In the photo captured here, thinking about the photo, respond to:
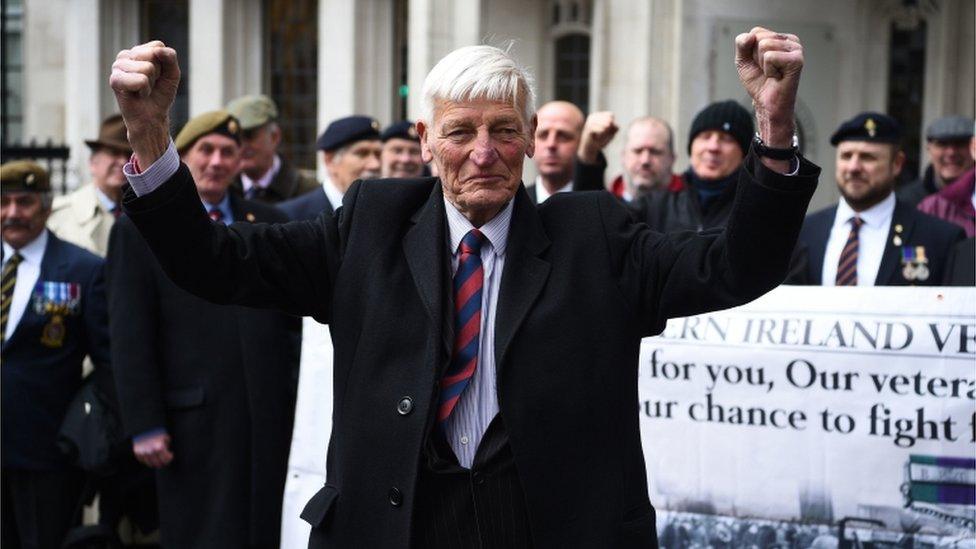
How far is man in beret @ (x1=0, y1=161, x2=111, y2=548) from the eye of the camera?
269 inches

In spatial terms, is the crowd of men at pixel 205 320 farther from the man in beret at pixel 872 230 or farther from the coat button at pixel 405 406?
the coat button at pixel 405 406

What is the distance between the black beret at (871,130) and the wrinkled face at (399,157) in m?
2.32

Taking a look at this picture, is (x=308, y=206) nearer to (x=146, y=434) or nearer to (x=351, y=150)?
(x=351, y=150)

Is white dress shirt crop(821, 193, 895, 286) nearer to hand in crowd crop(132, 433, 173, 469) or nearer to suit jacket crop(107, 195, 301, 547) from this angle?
suit jacket crop(107, 195, 301, 547)

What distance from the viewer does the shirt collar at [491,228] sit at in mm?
3572

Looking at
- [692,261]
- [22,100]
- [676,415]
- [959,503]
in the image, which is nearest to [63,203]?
[676,415]

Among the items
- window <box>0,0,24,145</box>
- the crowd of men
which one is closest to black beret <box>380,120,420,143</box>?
the crowd of men

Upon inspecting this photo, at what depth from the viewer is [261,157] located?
9.44 meters

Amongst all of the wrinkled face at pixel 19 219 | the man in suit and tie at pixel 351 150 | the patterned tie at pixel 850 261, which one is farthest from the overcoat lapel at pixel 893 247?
the wrinkled face at pixel 19 219

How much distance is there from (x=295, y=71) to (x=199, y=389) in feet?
58.3

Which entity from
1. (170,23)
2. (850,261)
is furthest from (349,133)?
(170,23)

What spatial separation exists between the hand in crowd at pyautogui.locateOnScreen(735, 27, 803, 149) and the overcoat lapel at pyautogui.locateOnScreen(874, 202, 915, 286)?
351 centimetres

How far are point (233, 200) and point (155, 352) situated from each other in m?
0.84

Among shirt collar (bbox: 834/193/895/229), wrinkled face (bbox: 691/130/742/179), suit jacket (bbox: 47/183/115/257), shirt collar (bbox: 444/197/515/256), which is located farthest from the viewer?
suit jacket (bbox: 47/183/115/257)
